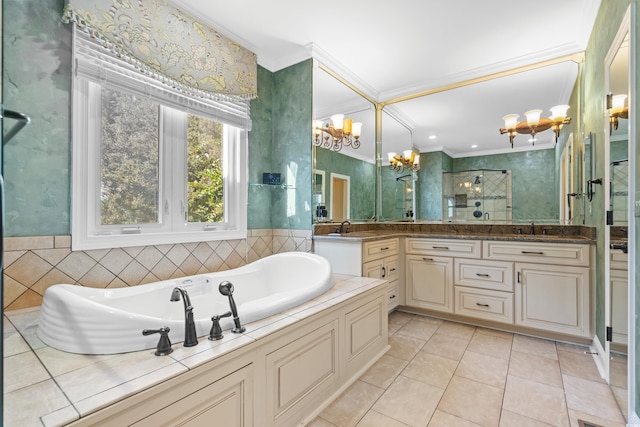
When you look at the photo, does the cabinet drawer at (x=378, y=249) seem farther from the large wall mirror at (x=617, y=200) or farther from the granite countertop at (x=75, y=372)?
the large wall mirror at (x=617, y=200)

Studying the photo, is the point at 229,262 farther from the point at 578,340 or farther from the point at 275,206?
the point at 578,340

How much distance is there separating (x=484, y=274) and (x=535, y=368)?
84cm

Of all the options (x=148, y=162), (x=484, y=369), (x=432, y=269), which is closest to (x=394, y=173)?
(x=432, y=269)

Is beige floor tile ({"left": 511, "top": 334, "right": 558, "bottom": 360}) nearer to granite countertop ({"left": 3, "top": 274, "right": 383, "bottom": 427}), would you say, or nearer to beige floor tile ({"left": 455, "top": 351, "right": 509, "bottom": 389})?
beige floor tile ({"left": 455, "top": 351, "right": 509, "bottom": 389})

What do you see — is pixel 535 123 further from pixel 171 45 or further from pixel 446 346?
pixel 171 45

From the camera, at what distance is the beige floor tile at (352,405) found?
4.95 feet

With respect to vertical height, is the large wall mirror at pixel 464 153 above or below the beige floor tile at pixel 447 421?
above

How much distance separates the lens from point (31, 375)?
38.7 inches

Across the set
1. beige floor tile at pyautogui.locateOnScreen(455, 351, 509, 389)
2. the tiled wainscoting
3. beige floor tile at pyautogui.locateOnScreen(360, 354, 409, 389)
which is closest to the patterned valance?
the tiled wainscoting

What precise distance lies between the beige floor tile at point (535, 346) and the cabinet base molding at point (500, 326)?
0.15ft

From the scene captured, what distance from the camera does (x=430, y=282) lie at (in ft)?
9.64

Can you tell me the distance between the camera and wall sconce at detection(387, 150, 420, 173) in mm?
3607

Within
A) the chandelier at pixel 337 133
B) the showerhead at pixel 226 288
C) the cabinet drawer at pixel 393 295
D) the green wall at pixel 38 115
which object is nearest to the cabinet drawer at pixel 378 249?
the cabinet drawer at pixel 393 295

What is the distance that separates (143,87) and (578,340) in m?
3.79
